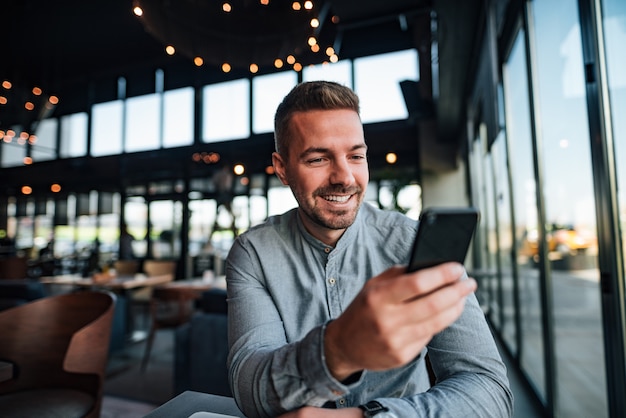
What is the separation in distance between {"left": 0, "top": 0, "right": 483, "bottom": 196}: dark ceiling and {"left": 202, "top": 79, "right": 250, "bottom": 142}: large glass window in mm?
253

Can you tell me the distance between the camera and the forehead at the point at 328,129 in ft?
3.16

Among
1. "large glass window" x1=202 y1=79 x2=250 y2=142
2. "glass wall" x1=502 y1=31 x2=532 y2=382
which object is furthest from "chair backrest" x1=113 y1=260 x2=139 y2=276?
"glass wall" x1=502 y1=31 x2=532 y2=382

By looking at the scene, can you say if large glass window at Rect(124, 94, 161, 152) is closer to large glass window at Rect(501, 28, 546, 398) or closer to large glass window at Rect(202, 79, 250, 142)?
large glass window at Rect(202, 79, 250, 142)

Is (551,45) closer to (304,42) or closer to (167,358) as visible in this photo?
(304,42)

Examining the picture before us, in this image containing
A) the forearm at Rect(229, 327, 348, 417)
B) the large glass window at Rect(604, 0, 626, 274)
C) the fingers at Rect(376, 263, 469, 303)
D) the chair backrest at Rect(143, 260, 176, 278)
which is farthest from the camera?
the chair backrest at Rect(143, 260, 176, 278)

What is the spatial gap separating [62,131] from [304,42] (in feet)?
34.0

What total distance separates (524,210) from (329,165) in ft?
8.87

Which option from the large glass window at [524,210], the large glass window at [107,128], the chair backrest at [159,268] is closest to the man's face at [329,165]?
the large glass window at [524,210]

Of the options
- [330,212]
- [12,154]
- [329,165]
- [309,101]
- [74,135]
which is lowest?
[330,212]

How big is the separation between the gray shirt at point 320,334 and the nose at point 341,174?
20 centimetres

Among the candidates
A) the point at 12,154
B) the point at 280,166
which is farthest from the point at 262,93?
the point at 12,154

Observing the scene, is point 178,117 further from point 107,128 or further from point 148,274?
point 148,274

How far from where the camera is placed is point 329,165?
0.98m

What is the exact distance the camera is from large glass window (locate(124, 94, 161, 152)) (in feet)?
29.3
